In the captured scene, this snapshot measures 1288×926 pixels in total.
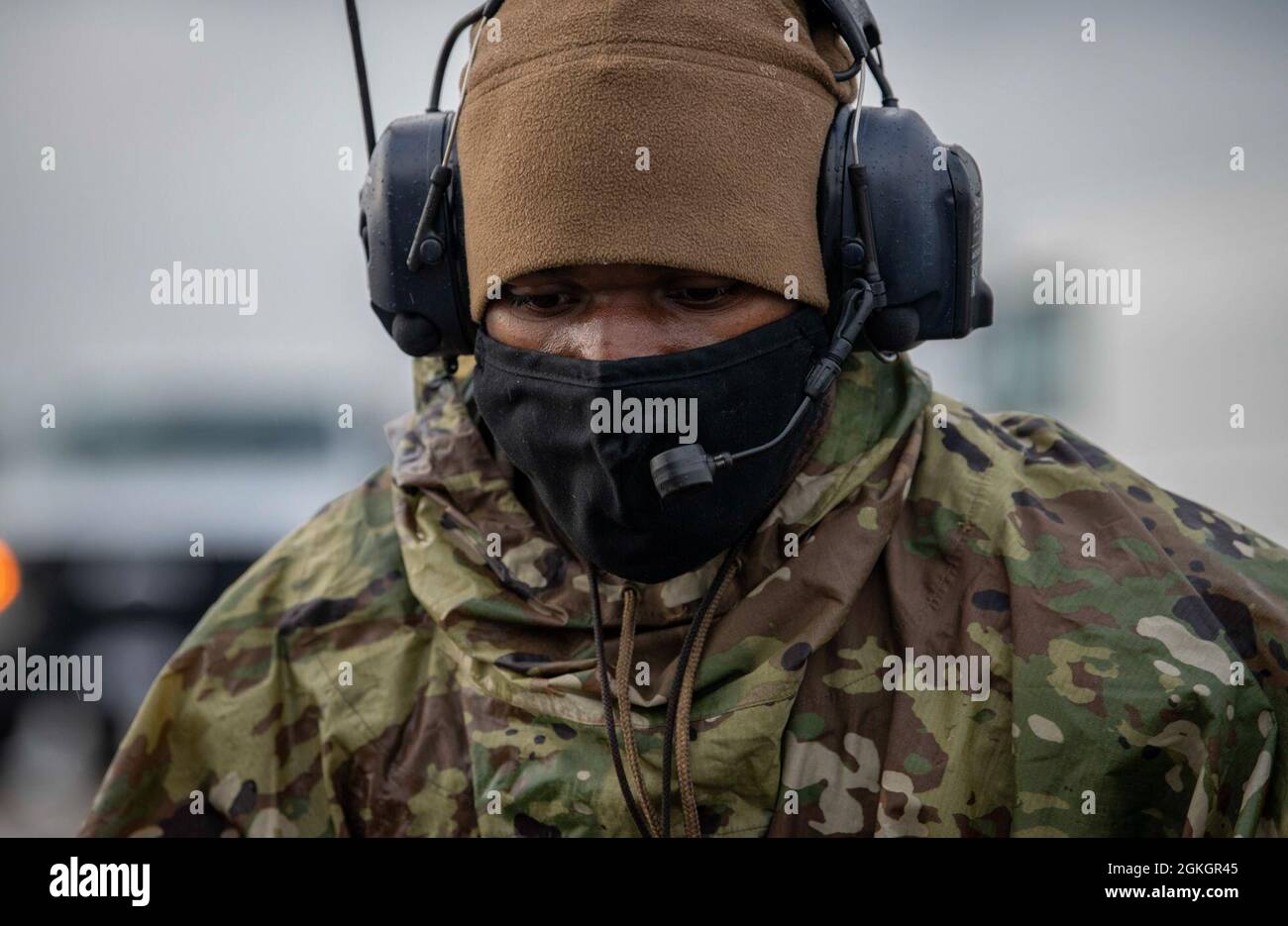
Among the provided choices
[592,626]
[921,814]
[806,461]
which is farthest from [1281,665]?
[592,626]

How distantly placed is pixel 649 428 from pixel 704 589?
1.42ft

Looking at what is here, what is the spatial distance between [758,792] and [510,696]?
476mm

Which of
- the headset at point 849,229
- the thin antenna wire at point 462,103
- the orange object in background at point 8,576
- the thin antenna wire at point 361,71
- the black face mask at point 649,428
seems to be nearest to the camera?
the black face mask at point 649,428

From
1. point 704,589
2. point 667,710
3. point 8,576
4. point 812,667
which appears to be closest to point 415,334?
point 704,589

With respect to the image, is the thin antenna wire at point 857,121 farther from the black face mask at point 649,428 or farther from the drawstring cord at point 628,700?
the drawstring cord at point 628,700

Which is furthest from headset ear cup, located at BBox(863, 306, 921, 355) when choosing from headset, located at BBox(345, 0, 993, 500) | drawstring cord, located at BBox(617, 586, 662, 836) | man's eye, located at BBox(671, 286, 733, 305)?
drawstring cord, located at BBox(617, 586, 662, 836)

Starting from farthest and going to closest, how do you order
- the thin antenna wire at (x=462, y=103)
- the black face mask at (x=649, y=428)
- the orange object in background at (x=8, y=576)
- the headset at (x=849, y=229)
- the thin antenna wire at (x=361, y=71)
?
the orange object in background at (x=8, y=576) < the thin antenna wire at (x=361, y=71) < the thin antenna wire at (x=462, y=103) < the headset at (x=849, y=229) < the black face mask at (x=649, y=428)

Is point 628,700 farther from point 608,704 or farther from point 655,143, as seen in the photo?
point 655,143

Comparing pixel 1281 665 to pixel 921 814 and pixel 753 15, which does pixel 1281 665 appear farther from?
pixel 753 15

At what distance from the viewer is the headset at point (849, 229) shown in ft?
7.02

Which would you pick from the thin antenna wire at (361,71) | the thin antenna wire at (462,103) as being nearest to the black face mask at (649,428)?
the thin antenna wire at (462,103)

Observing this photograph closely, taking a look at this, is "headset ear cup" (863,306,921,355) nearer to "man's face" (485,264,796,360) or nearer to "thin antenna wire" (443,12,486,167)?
"man's face" (485,264,796,360)

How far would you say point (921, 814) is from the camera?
2139 mm

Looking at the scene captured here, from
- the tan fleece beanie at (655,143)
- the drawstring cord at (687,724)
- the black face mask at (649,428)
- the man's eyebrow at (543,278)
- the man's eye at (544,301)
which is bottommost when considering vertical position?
the drawstring cord at (687,724)
